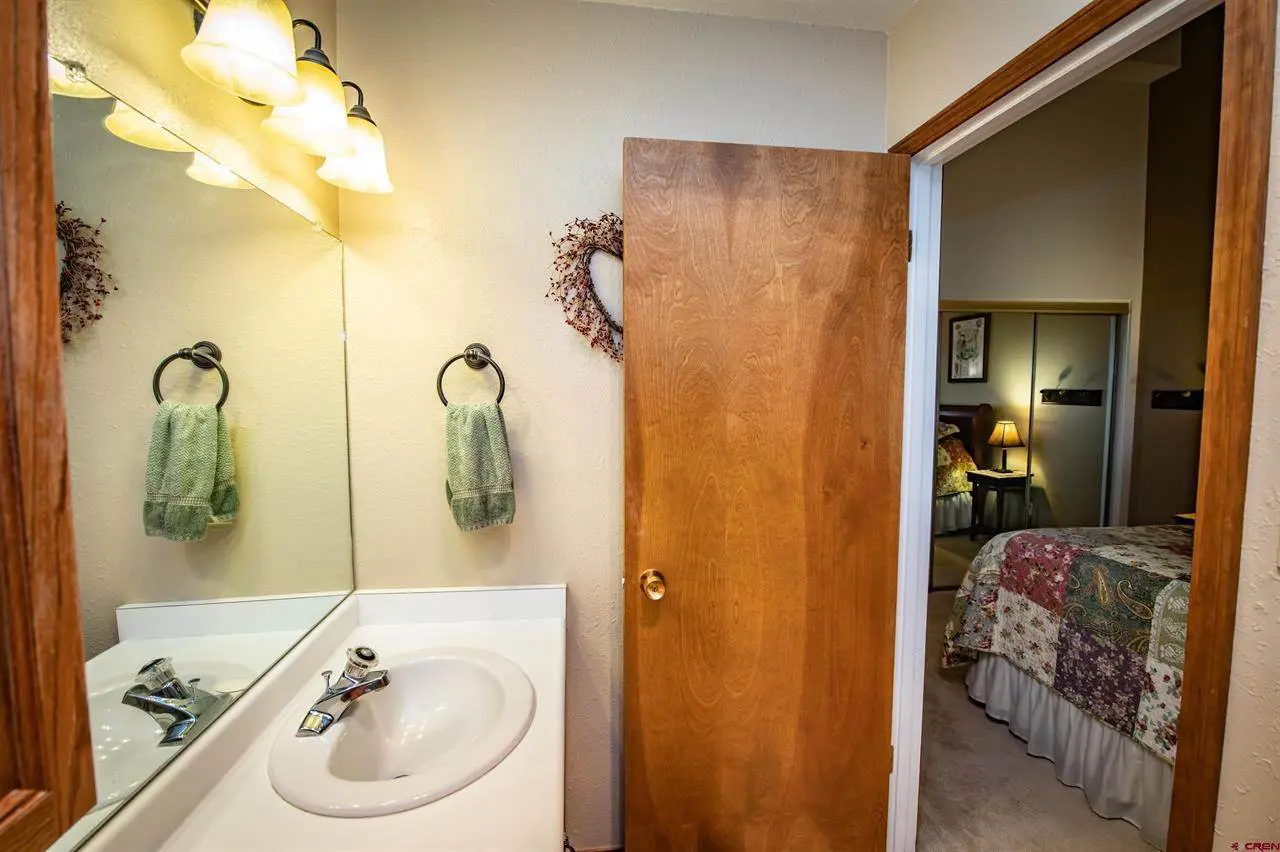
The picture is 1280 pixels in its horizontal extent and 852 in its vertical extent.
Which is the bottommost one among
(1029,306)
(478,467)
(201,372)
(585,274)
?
(478,467)

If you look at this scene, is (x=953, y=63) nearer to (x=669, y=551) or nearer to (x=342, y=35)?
(x=669, y=551)

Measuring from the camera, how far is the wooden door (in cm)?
119

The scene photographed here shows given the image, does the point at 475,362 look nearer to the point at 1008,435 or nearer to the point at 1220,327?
the point at 1220,327

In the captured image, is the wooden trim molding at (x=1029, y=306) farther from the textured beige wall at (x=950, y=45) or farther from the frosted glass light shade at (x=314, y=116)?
the frosted glass light shade at (x=314, y=116)

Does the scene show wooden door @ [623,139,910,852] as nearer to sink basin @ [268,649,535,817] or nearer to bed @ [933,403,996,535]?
sink basin @ [268,649,535,817]

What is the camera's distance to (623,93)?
1289 millimetres

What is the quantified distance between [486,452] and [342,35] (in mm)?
1118

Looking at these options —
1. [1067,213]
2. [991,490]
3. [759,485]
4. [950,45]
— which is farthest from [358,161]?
[991,490]

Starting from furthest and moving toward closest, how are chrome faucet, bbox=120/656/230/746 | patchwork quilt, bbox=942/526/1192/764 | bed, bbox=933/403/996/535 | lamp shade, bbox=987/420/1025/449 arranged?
bed, bbox=933/403/996/535 → lamp shade, bbox=987/420/1025/449 → patchwork quilt, bbox=942/526/1192/764 → chrome faucet, bbox=120/656/230/746

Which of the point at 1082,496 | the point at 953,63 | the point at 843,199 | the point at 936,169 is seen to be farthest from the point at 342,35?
the point at 1082,496

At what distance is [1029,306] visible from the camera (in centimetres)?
314

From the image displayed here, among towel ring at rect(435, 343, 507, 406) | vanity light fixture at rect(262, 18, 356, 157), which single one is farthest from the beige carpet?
vanity light fixture at rect(262, 18, 356, 157)

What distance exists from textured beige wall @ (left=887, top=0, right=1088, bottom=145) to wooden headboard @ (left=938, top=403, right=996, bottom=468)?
114 inches

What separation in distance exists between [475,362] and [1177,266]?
4003mm
